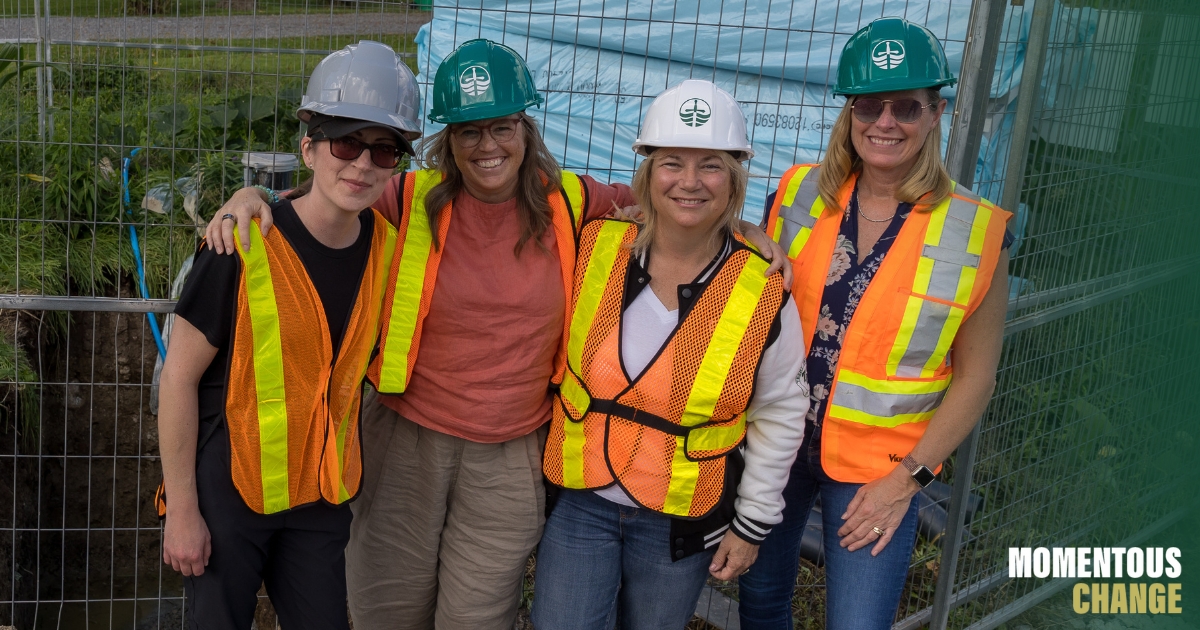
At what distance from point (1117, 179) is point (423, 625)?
2980mm

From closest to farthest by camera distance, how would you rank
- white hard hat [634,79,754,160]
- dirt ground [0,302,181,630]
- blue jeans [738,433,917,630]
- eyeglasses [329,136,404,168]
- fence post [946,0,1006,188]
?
eyeglasses [329,136,404,168]
white hard hat [634,79,754,160]
blue jeans [738,433,917,630]
fence post [946,0,1006,188]
dirt ground [0,302,181,630]

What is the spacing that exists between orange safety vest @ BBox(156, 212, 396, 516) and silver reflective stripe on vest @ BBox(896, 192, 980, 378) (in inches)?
58.8

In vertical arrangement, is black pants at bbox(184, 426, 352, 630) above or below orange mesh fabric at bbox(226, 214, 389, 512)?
below

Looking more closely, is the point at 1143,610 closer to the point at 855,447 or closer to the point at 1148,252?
the point at 1148,252

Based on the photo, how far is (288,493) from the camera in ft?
8.76

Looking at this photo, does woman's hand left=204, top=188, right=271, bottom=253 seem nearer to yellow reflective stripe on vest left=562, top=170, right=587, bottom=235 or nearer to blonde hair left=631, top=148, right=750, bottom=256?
yellow reflective stripe on vest left=562, top=170, right=587, bottom=235

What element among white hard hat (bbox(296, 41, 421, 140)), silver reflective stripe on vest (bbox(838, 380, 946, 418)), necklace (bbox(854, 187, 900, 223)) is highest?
white hard hat (bbox(296, 41, 421, 140))

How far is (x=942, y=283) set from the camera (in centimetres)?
275

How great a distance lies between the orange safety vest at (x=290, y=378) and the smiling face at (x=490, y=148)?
294 mm

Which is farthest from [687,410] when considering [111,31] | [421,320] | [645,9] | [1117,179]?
[111,31]

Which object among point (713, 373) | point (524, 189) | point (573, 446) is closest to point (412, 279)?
point (524, 189)

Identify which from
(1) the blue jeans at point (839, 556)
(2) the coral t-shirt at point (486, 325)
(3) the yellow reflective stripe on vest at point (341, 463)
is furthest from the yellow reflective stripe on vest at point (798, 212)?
(3) the yellow reflective stripe on vest at point (341, 463)

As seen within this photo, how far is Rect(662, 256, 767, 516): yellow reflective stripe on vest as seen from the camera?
2689mm

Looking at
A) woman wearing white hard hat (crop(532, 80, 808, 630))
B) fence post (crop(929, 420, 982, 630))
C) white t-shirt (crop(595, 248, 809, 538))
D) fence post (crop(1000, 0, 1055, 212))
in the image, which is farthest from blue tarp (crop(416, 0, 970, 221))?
white t-shirt (crop(595, 248, 809, 538))
